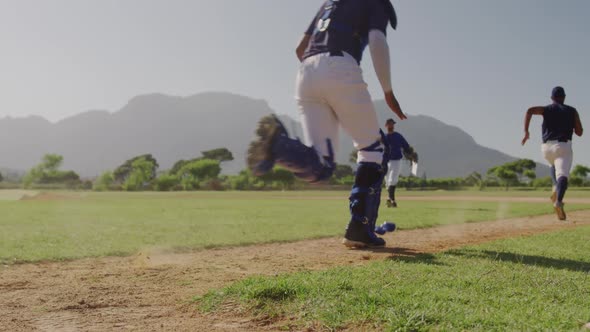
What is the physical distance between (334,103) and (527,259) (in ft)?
7.02

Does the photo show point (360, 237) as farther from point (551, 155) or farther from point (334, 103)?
point (551, 155)

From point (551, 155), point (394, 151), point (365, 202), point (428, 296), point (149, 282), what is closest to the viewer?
point (428, 296)

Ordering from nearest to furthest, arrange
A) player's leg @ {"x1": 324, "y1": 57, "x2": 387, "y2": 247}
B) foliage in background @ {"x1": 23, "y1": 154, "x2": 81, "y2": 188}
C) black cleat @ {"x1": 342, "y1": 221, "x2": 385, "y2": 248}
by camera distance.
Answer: player's leg @ {"x1": 324, "y1": 57, "x2": 387, "y2": 247}
black cleat @ {"x1": 342, "y1": 221, "x2": 385, "y2": 248}
foliage in background @ {"x1": 23, "y1": 154, "x2": 81, "y2": 188}

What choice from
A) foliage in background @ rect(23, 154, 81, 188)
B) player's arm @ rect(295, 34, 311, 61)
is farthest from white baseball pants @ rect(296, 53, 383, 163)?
foliage in background @ rect(23, 154, 81, 188)

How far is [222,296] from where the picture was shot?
2.90m

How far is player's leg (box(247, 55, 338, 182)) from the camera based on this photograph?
4.11 m

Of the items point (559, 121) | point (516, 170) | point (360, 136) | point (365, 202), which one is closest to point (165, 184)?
point (516, 170)

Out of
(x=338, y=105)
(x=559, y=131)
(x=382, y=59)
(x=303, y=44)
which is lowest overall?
(x=338, y=105)

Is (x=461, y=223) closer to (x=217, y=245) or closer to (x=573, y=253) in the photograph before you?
(x=573, y=253)

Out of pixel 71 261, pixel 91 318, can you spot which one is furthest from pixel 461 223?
pixel 91 318

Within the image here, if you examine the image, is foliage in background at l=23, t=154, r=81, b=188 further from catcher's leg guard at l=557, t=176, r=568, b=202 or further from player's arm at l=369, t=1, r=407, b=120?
player's arm at l=369, t=1, r=407, b=120

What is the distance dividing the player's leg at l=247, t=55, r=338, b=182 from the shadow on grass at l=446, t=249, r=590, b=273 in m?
1.47

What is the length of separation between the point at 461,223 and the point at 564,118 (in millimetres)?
2531

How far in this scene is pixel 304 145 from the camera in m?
4.22
